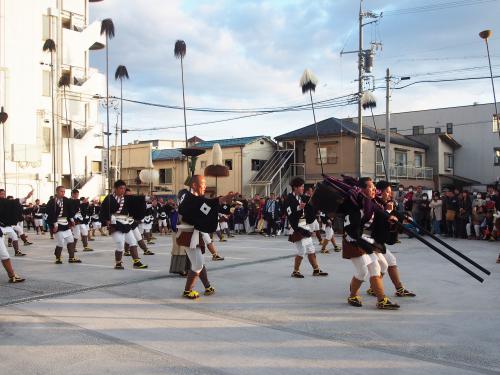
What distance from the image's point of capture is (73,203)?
39.1ft

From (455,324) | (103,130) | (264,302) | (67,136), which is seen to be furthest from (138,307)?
(103,130)

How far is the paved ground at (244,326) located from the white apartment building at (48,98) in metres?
21.5

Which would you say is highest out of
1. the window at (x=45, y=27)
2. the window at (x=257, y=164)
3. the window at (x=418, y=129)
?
the window at (x=45, y=27)

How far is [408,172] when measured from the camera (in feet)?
116

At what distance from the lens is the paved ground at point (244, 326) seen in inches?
173

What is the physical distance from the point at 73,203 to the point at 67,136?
23340 millimetres

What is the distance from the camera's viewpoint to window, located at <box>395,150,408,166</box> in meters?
34.9

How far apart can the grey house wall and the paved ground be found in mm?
35182

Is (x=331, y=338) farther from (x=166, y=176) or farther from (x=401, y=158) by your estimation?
(x=166, y=176)

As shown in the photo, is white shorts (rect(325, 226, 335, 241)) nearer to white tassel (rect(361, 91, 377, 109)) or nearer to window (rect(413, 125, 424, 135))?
white tassel (rect(361, 91, 377, 109))

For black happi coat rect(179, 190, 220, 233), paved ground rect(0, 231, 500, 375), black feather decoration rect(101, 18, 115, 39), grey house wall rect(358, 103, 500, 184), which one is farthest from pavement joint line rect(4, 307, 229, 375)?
grey house wall rect(358, 103, 500, 184)

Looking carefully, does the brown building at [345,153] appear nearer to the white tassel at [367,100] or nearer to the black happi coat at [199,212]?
the white tassel at [367,100]

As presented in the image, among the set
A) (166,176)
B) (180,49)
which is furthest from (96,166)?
(180,49)

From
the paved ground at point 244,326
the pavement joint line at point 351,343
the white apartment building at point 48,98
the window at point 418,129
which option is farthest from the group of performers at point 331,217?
the window at point 418,129
